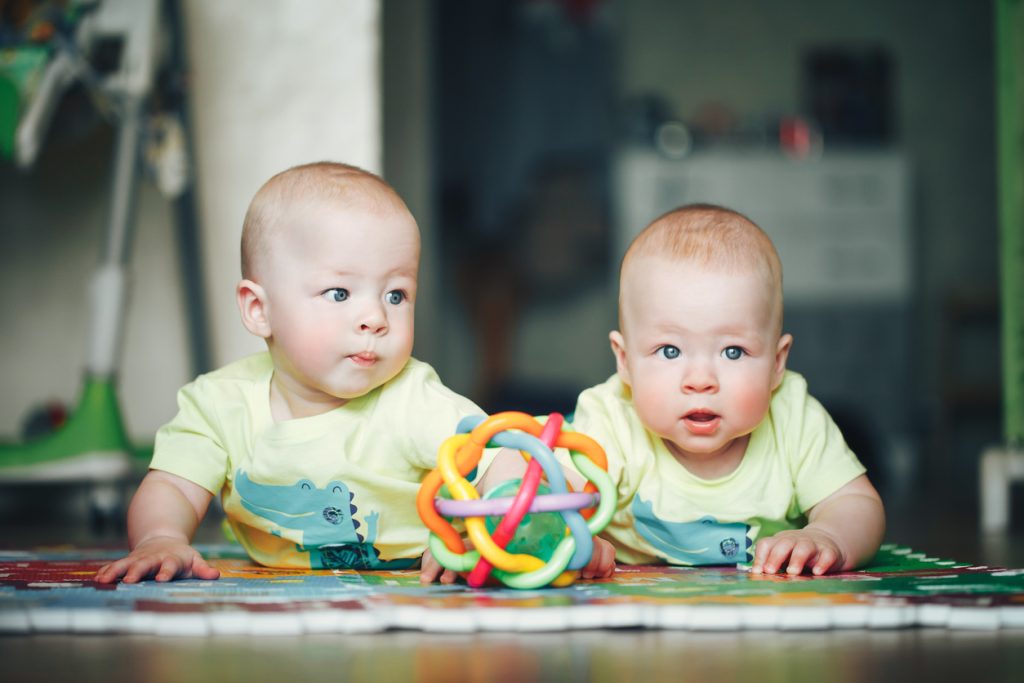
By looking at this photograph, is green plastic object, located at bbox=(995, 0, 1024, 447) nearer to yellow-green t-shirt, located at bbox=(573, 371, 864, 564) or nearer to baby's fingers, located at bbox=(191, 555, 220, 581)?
yellow-green t-shirt, located at bbox=(573, 371, 864, 564)

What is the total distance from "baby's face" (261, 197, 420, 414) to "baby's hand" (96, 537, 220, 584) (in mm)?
223

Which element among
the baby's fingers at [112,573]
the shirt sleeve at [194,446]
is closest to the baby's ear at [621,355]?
the shirt sleeve at [194,446]

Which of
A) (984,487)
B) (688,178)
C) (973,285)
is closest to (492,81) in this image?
(688,178)

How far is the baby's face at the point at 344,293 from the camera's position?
1211 millimetres

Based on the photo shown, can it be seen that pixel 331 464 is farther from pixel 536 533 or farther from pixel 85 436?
pixel 85 436

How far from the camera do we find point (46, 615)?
0.90 metres

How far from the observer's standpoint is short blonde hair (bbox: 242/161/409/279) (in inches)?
48.8

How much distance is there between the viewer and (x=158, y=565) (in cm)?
112

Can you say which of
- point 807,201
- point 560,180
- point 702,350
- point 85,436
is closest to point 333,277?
point 702,350

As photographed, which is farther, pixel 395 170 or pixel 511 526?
pixel 395 170

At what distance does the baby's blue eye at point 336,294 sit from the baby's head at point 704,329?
311 mm

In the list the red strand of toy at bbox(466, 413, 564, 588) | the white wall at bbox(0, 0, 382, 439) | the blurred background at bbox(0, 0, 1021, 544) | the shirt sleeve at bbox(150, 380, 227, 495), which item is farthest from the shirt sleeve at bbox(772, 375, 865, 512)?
the white wall at bbox(0, 0, 382, 439)

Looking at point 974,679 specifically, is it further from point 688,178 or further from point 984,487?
point 688,178

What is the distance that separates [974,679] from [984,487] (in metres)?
1.34
